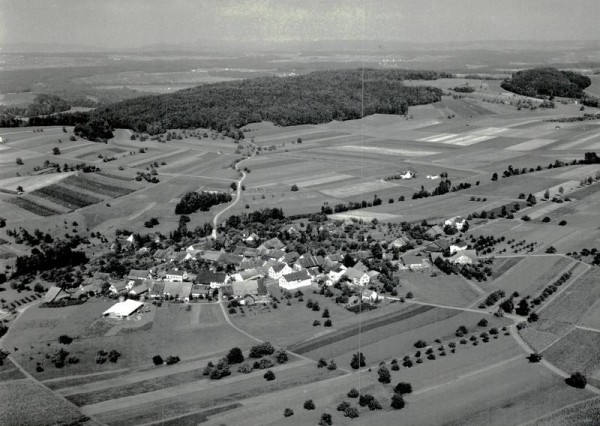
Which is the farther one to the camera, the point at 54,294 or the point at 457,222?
the point at 457,222

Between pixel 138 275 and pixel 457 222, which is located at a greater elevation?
pixel 457 222

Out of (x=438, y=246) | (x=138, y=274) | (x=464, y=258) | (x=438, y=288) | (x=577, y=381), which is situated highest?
(x=577, y=381)

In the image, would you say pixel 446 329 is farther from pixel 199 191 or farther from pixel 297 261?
pixel 199 191

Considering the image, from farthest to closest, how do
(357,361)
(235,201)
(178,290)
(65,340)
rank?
(235,201) → (178,290) → (65,340) → (357,361)

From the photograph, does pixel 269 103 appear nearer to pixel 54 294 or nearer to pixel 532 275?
pixel 54 294

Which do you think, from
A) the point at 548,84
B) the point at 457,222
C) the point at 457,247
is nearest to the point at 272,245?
the point at 457,247

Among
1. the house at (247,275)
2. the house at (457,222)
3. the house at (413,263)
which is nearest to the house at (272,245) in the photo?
the house at (247,275)

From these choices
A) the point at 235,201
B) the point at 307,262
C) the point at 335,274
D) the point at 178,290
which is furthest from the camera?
the point at 235,201
